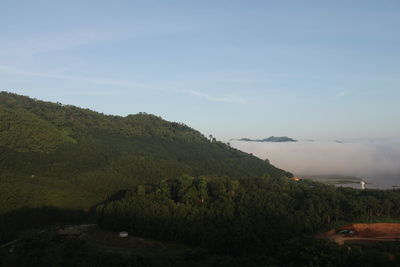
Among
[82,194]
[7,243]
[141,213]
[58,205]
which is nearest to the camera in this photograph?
[7,243]

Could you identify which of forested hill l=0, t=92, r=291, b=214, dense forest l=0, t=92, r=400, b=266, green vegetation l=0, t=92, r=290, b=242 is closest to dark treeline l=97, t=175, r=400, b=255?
dense forest l=0, t=92, r=400, b=266

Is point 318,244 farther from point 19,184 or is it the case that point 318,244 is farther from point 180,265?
point 19,184

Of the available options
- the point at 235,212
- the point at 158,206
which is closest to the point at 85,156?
the point at 158,206

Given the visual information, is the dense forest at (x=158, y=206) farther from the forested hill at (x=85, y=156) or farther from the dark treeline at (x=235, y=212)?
the forested hill at (x=85, y=156)

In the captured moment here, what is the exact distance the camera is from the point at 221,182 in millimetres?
61719

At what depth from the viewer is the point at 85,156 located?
88312 millimetres

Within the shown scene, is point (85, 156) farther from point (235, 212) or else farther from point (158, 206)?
point (235, 212)

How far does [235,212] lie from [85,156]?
48.4 metres

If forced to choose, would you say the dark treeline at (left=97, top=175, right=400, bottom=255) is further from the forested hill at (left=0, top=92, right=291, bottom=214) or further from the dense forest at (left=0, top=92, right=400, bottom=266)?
the forested hill at (left=0, top=92, right=291, bottom=214)

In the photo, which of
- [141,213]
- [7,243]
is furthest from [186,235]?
[7,243]

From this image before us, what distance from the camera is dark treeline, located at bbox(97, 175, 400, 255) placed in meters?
45.5

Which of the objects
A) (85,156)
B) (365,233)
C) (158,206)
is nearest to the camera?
(365,233)

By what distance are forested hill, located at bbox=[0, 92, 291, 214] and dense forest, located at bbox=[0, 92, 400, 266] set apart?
34 cm

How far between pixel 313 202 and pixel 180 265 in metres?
29.2
